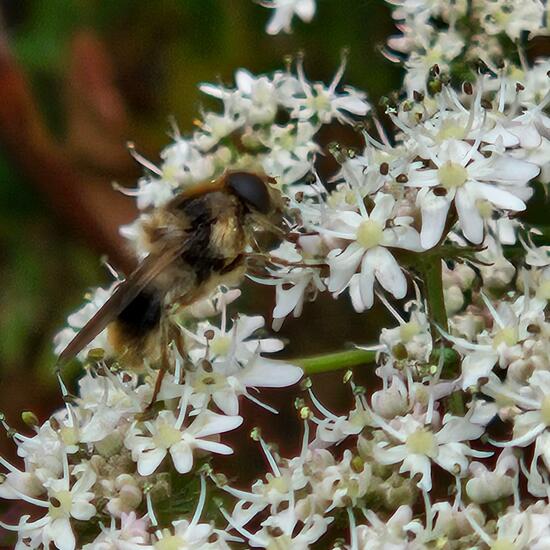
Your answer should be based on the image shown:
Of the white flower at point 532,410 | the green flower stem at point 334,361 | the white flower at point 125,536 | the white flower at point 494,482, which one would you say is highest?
the white flower at point 125,536

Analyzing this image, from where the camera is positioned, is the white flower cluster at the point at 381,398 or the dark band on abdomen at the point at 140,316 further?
the dark band on abdomen at the point at 140,316

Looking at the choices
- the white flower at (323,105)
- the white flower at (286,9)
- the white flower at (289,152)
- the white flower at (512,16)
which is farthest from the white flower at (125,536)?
the white flower at (512,16)

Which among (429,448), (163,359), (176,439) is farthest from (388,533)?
(163,359)

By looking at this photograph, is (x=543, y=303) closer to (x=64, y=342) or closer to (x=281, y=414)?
(x=64, y=342)

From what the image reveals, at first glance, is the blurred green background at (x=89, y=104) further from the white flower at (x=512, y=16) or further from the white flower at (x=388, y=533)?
the white flower at (x=388, y=533)

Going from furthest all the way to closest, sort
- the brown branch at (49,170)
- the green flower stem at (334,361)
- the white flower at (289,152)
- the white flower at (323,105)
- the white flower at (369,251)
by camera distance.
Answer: the brown branch at (49,170) < the white flower at (323,105) < the white flower at (289,152) < the green flower stem at (334,361) < the white flower at (369,251)

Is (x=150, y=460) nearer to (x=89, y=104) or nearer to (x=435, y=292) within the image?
(x=435, y=292)
